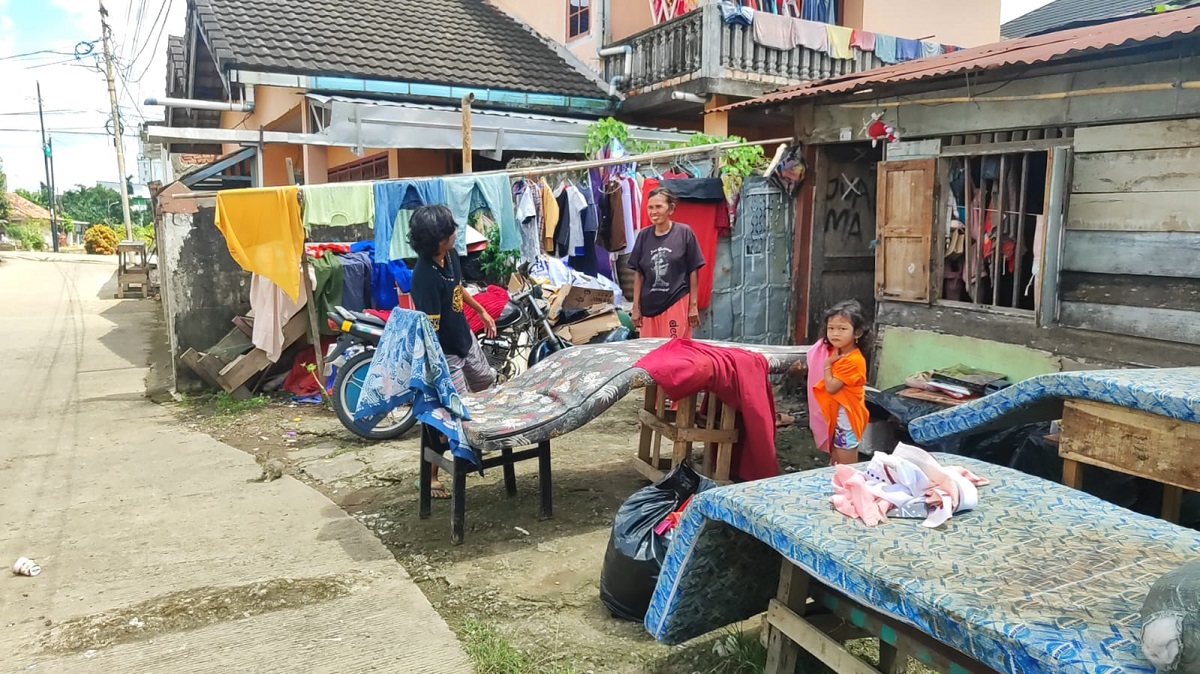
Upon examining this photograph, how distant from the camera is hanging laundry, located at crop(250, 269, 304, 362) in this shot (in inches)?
297

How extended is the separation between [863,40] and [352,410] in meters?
8.64

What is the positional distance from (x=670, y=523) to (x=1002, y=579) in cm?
168

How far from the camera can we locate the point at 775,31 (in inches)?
419

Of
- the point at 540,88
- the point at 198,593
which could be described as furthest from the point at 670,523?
the point at 540,88

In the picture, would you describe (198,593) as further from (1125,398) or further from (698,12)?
(698,12)

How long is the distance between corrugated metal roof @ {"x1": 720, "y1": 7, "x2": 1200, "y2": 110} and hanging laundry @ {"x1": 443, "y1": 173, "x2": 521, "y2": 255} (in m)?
2.44

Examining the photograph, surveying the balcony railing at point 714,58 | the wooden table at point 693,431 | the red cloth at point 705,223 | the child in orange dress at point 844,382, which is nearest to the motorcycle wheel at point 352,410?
the wooden table at point 693,431

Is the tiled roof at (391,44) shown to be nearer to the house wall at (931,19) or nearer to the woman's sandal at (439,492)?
the house wall at (931,19)

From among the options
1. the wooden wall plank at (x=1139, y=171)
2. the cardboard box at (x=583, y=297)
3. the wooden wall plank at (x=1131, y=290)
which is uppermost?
the wooden wall plank at (x=1139, y=171)

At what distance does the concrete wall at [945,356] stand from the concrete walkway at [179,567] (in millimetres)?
4391

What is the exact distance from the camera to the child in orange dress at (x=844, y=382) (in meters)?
4.25

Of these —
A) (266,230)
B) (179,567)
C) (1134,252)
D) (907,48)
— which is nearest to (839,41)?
(907,48)

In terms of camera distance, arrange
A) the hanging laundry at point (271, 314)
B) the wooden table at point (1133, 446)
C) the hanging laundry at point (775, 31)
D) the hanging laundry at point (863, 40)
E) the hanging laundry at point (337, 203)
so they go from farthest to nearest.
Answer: the hanging laundry at point (863, 40) → the hanging laundry at point (775, 31) → the hanging laundry at point (271, 314) → the hanging laundry at point (337, 203) → the wooden table at point (1133, 446)

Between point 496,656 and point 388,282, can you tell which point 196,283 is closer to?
point 388,282
